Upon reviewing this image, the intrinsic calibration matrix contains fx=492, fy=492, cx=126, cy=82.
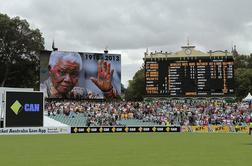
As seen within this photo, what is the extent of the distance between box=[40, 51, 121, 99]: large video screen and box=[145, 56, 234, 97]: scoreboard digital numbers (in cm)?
699

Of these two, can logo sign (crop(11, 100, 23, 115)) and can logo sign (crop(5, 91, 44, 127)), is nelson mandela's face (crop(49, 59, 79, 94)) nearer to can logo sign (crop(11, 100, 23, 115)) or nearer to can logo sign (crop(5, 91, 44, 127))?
can logo sign (crop(5, 91, 44, 127))

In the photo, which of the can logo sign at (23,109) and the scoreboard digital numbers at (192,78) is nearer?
the can logo sign at (23,109)

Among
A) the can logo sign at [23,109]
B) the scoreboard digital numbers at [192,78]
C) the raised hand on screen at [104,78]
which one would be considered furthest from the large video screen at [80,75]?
the can logo sign at [23,109]

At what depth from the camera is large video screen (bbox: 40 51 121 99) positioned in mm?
58750

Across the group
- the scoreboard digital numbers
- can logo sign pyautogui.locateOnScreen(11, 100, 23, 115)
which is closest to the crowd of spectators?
the scoreboard digital numbers

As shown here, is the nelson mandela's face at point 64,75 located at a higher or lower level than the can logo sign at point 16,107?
higher

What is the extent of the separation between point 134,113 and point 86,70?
799 cm

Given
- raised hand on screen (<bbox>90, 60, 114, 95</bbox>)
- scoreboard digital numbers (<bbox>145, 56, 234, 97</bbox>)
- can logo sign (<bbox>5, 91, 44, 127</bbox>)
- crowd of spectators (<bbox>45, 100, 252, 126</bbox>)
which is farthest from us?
raised hand on screen (<bbox>90, 60, 114, 95</bbox>)

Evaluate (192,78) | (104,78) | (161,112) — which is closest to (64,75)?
(104,78)

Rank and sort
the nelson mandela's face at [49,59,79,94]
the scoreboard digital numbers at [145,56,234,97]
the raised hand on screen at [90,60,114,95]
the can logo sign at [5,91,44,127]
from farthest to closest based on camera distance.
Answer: the raised hand on screen at [90,60,114,95] → the nelson mandela's face at [49,59,79,94] → the scoreboard digital numbers at [145,56,234,97] → the can logo sign at [5,91,44,127]

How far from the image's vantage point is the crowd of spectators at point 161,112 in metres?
57.5

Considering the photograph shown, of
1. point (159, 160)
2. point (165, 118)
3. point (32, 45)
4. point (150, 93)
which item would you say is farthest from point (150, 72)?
point (159, 160)

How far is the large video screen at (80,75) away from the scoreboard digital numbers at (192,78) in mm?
6988

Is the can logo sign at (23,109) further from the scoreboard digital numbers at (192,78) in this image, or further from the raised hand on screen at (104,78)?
the scoreboard digital numbers at (192,78)
